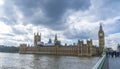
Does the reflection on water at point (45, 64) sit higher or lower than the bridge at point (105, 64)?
lower

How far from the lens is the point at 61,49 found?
651 ft

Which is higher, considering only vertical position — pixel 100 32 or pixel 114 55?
pixel 100 32

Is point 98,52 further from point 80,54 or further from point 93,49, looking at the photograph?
point 80,54

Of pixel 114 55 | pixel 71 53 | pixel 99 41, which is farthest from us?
pixel 71 53

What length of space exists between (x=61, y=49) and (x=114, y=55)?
164 metres

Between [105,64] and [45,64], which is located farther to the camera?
[45,64]

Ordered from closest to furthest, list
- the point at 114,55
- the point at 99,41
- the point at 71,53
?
the point at 114,55, the point at 99,41, the point at 71,53

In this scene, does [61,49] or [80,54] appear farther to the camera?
[61,49]

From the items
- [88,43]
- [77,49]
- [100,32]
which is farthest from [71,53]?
[100,32]

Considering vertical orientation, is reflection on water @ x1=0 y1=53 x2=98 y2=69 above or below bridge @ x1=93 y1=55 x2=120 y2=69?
below

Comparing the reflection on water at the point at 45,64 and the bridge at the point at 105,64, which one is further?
the reflection on water at the point at 45,64

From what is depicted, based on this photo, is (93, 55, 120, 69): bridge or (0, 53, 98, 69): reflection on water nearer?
(93, 55, 120, 69): bridge

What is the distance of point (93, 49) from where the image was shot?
186 m

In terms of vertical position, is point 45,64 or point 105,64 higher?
point 105,64
